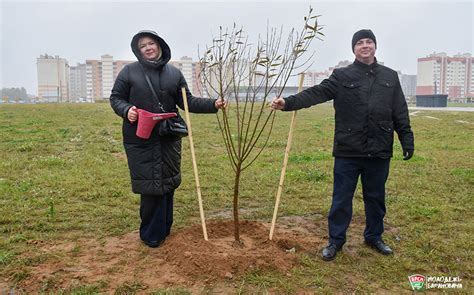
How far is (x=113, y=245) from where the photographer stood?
4531 mm

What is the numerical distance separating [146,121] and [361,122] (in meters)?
2.19

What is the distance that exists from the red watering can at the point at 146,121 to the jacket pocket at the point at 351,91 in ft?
6.29

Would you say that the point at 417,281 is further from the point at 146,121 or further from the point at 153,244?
the point at 146,121

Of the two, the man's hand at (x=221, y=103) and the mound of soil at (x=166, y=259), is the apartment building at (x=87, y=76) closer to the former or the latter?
the mound of soil at (x=166, y=259)

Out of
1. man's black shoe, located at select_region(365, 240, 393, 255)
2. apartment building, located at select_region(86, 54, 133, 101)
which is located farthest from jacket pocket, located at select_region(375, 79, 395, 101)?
apartment building, located at select_region(86, 54, 133, 101)

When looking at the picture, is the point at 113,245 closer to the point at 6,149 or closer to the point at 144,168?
the point at 144,168

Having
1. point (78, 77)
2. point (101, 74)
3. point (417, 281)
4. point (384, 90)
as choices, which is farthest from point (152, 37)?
point (78, 77)

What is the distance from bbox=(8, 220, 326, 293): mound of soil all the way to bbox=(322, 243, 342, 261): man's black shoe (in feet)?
0.98

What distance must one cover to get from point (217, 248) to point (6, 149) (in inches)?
360

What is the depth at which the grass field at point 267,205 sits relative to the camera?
3867 millimetres

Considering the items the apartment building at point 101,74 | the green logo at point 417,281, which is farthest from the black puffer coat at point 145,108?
the apartment building at point 101,74

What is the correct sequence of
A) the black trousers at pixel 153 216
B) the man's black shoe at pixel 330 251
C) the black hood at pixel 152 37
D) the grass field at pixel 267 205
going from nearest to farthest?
the grass field at pixel 267 205 → the black hood at pixel 152 37 → the man's black shoe at pixel 330 251 → the black trousers at pixel 153 216

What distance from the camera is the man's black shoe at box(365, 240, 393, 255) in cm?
434

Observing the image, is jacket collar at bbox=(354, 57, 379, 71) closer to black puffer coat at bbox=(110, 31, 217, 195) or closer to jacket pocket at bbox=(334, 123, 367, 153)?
jacket pocket at bbox=(334, 123, 367, 153)
